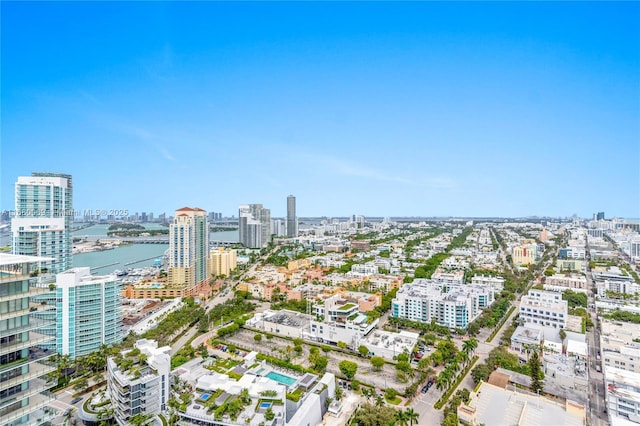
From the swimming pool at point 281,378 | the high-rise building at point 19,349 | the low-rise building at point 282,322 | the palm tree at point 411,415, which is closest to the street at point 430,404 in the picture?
the palm tree at point 411,415

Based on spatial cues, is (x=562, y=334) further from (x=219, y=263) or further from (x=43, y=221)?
(x=219, y=263)

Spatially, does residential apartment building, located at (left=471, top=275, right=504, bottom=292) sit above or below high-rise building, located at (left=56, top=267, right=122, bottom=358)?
below

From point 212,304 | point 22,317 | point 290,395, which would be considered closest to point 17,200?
point 212,304

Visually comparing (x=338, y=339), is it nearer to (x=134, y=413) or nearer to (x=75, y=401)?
(x=134, y=413)

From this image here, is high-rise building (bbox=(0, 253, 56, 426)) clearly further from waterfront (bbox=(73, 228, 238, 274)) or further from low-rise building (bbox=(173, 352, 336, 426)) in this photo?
waterfront (bbox=(73, 228, 238, 274))

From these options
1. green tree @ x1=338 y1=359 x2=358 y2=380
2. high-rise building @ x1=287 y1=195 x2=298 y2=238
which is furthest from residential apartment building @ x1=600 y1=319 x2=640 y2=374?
high-rise building @ x1=287 y1=195 x2=298 y2=238

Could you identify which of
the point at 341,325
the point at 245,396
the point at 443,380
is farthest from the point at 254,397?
the point at 341,325
